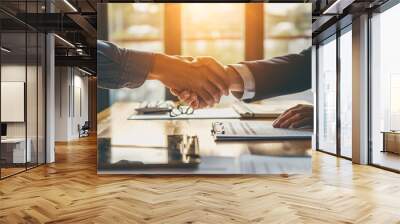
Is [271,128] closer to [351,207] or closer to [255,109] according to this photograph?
[255,109]

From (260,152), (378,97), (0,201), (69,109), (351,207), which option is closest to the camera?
(351,207)

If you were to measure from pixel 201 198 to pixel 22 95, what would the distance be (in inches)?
171

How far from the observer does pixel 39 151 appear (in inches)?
315

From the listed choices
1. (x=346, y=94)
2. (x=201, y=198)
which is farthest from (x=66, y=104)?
(x=201, y=198)

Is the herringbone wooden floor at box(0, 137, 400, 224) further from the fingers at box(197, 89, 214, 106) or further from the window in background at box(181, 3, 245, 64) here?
the window in background at box(181, 3, 245, 64)

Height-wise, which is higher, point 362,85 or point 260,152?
point 362,85

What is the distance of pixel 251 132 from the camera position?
20.8 ft

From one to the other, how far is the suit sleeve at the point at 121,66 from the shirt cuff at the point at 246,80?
145cm

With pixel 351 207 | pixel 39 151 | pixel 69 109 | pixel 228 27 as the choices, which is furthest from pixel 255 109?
pixel 69 109

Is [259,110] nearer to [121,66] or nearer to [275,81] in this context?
[275,81]

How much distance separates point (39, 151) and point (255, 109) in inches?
183

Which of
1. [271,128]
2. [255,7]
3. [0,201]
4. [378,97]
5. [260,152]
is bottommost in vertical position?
[0,201]

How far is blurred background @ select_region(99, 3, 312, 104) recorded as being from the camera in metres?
6.37

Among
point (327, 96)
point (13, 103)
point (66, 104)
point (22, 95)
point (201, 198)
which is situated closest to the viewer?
point (201, 198)
